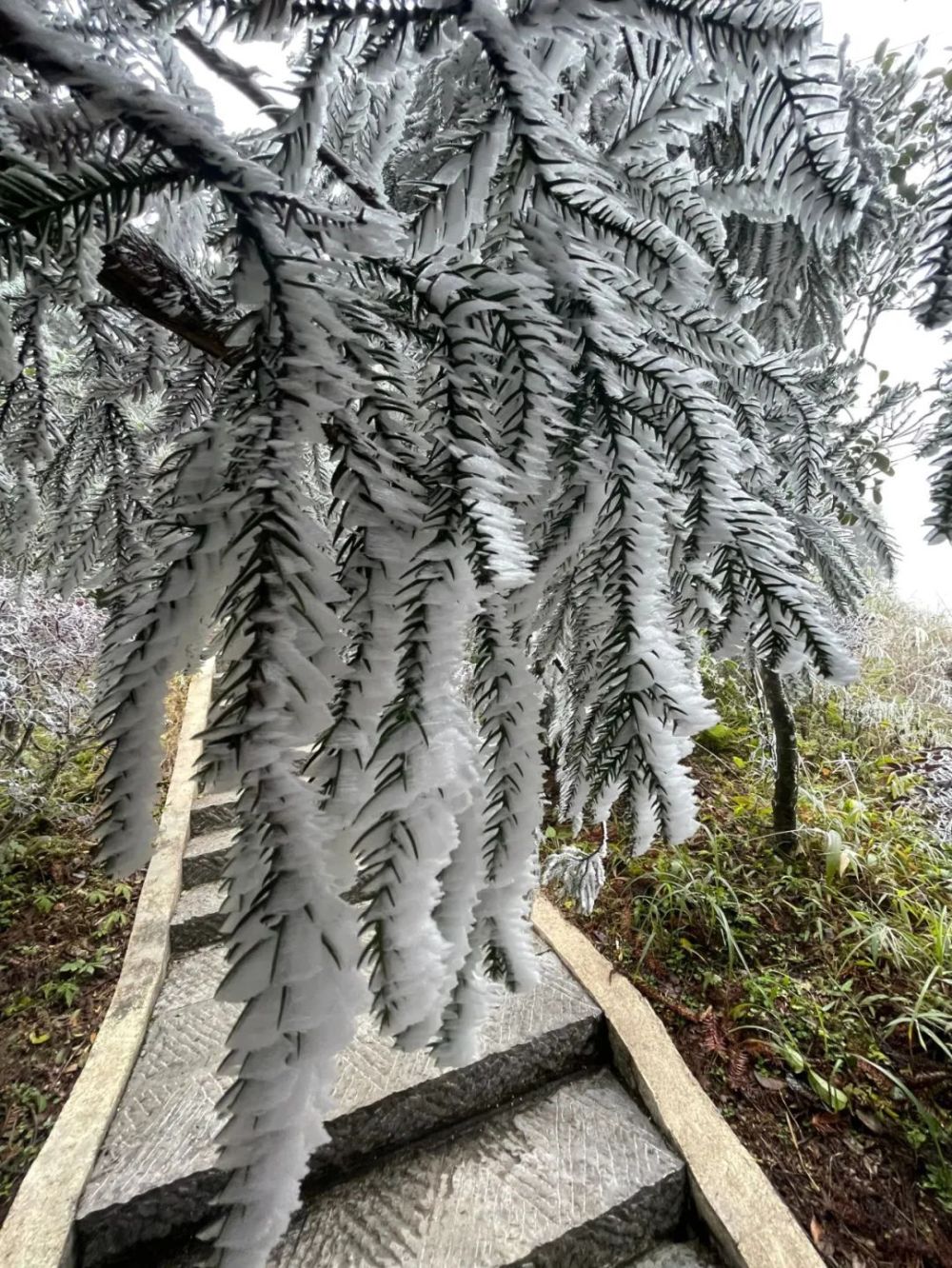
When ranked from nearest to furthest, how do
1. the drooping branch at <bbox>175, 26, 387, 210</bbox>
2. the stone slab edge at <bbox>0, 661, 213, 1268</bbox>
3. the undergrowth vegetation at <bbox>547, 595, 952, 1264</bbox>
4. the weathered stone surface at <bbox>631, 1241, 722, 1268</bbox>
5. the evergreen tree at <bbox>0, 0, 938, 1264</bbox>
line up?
the evergreen tree at <bbox>0, 0, 938, 1264</bbox>
the drooping branch at <bbox>175, 26, 387, 210</bbox>
the stone slab edge at <bbox>0, 661, 213, 1268</bbox>
the weathered stone surface at <bbox>631, 1241, 722, 1268</bbox>
the undergrowth vegetation at <bbox>547, 595, 952, 1264</bbox>

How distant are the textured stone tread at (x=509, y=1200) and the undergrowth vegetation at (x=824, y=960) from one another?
34cm

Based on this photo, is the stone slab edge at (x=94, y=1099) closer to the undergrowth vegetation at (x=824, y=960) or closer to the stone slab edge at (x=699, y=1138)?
the stone slab edge at (x=699, y=1138)

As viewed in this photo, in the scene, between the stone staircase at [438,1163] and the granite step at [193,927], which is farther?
Result: the granite step at [193,927]

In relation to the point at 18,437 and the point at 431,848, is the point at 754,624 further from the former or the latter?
the point at 18,437

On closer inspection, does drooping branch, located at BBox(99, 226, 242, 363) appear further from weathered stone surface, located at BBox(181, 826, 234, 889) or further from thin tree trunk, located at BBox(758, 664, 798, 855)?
weathered stone surface, located at BBox(181, 826, 234, 889)

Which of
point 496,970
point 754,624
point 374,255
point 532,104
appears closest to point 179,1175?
point 496,970

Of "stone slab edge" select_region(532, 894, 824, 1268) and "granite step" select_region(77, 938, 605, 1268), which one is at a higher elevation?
"granite step" select_region(77, 938, 605, 1268)

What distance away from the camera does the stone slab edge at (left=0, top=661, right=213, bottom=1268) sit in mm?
1218

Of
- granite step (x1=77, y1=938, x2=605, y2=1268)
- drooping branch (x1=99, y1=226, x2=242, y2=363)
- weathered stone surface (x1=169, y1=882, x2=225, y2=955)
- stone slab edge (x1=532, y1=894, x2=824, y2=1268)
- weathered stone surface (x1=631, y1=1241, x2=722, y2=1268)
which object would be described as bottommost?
weathered stone surface (x1=631, y1=1241, x2=722, y2=1268)

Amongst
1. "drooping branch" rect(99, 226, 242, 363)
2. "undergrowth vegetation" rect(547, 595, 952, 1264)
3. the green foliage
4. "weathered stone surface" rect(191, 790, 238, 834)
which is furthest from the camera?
"weathered stone surface" rect(191, 790, 238, 834)

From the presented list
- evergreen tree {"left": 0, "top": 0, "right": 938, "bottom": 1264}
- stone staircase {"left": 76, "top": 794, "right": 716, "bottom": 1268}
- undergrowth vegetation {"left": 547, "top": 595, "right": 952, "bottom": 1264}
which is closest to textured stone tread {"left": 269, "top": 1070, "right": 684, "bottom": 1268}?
stone staircase {"left": 76, "top": 794, "right": 716, "bottom": 1268}

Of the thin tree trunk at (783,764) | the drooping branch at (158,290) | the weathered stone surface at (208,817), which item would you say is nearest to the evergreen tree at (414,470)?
the drooping branch at (158,290)

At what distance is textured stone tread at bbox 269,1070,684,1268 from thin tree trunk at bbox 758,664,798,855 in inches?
46.8

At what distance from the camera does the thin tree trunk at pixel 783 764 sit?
1981mm
